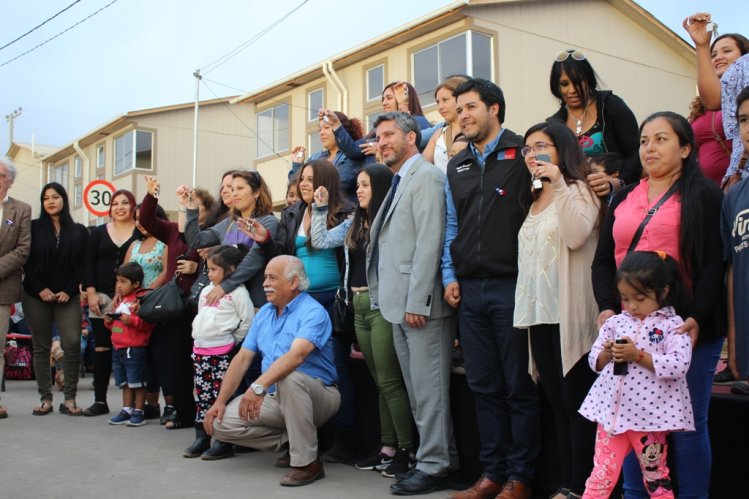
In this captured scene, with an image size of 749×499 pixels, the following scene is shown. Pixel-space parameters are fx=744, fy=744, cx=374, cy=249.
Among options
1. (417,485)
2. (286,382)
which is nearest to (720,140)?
(417,485)

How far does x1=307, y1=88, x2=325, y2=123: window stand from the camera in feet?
72.3

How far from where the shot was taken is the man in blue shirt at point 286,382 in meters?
4.75

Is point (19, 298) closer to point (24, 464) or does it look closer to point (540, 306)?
point (24, 464)

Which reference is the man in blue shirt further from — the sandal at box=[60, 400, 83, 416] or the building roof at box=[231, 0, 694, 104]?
the building roof at box=[231, 0, 694, 104]

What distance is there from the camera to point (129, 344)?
22.1ft

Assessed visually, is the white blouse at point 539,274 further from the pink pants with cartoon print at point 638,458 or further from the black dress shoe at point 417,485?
the black dress shoe at point 417,485

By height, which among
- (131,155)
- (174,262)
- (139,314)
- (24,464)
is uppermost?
(131,155)

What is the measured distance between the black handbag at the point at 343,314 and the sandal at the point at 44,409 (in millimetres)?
3755

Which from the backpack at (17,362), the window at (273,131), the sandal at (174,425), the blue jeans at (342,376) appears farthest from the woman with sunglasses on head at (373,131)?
the window at (273,131)

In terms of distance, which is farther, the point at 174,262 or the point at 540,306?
the point at 174,262

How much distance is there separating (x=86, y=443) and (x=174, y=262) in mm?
1794

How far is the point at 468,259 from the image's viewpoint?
166 inches

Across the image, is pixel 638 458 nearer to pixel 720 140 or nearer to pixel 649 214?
pixel 649 214

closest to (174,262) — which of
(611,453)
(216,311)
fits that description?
(216,311)
